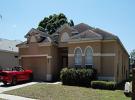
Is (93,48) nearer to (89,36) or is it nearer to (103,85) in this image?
(89,36)

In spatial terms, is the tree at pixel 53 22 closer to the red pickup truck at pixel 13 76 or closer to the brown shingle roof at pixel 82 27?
the brown shingle roof at pixel 82 27

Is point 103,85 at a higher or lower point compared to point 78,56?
lower

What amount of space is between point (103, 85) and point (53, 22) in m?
31.5

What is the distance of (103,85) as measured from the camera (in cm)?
2108

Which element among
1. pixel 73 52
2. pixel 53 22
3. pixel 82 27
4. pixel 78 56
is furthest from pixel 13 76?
pixel 53 22

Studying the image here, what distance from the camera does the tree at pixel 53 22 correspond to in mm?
49725

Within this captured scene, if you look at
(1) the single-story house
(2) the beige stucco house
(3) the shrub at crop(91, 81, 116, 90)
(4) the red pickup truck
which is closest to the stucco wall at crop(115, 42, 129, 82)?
(2) the beige stucco house

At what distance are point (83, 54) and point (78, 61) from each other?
1.08m

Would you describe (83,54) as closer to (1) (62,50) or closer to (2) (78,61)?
(2) (78,61)

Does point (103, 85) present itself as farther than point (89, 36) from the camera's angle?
No

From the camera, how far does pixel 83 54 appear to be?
982 inches

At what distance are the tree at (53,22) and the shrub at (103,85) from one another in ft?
95.8

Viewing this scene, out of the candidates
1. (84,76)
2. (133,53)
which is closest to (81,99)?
(84,76)

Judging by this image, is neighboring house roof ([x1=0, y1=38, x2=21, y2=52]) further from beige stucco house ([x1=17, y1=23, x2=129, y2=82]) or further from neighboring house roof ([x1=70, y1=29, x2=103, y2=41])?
neighboring house roof ([x1=70, y1=29, x2=103, y2=41])
